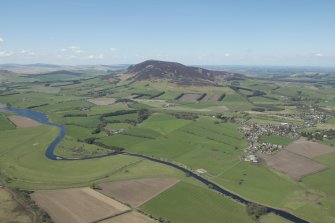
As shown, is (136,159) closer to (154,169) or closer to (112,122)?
(154,169)

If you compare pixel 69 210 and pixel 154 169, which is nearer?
pixel 69 210

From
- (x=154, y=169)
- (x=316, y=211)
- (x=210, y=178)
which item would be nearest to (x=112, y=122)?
(x=154, y=169)

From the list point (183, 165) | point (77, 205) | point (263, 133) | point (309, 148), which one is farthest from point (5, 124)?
point (309, 148)

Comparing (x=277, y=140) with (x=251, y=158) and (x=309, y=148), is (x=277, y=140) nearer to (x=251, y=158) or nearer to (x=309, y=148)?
(x=309, y=148)

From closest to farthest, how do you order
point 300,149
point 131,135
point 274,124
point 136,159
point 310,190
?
point 310,190
point 136,159
point 300,149
point 131,135
point 274,124

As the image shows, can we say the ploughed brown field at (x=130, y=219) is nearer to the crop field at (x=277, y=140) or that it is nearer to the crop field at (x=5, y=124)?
the crop field at (x=277, y=140)

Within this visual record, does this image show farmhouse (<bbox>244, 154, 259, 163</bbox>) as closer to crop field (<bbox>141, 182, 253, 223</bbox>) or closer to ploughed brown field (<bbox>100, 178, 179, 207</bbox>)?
crop field (<bbox>141, 182, 253, 223</bbox>)

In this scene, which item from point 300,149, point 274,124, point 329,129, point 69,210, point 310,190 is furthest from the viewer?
point 274,124

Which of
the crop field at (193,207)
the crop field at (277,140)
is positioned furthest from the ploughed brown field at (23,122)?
the crop field at (277,140)

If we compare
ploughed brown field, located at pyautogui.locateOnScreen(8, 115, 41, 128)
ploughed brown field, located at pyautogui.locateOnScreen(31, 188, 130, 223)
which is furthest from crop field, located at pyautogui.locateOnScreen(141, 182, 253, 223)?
ploughed brown field, located at pyautogui.locateOnScreen(8, 115, 41, 128)
